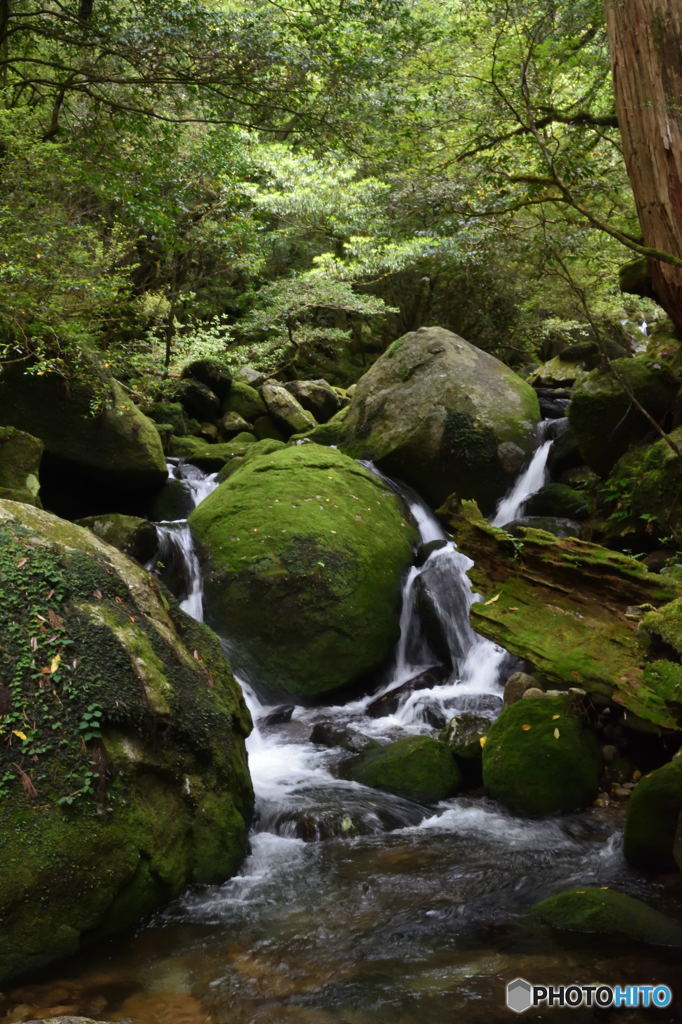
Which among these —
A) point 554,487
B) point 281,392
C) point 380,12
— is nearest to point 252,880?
point 554,487

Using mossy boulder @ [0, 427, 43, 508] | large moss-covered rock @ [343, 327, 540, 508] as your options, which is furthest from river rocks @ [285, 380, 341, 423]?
mossy boulder @ [0, 427, 43, 508]

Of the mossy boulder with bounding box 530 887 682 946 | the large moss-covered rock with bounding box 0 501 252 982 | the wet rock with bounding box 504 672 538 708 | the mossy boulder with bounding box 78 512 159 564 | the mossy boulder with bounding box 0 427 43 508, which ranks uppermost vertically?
Answer: the mossy boulder with bounding box 0 427 43 508

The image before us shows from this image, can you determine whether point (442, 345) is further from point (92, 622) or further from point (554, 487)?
point (92, 622)

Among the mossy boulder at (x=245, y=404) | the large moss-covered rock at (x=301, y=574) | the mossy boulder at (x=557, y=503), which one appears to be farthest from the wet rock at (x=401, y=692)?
the mossy boulder at (x=245, y=404)

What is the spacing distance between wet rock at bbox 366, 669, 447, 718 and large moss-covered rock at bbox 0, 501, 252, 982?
2.69 metres

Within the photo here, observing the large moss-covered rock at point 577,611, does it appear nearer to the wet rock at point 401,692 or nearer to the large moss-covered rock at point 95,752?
the wet rock at point 401,692

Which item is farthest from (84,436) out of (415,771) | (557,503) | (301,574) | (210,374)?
(557,503)

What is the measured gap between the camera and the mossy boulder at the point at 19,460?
8.27 meters

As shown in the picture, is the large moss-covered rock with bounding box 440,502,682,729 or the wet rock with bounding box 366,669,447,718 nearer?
the large moss-covered rock with bounding box 440,502,682,729

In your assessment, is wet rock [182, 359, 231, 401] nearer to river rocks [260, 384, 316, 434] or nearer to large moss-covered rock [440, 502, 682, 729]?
river rocks [260, 384, 316, 434]

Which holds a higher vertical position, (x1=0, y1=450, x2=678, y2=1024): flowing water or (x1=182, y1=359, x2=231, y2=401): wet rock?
(x1=182, y1=359, x2=231, y2=401): wet rock

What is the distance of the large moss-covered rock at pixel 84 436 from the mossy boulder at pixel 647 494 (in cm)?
647

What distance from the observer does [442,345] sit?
12.0m

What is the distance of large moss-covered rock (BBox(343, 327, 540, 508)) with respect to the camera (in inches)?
433
